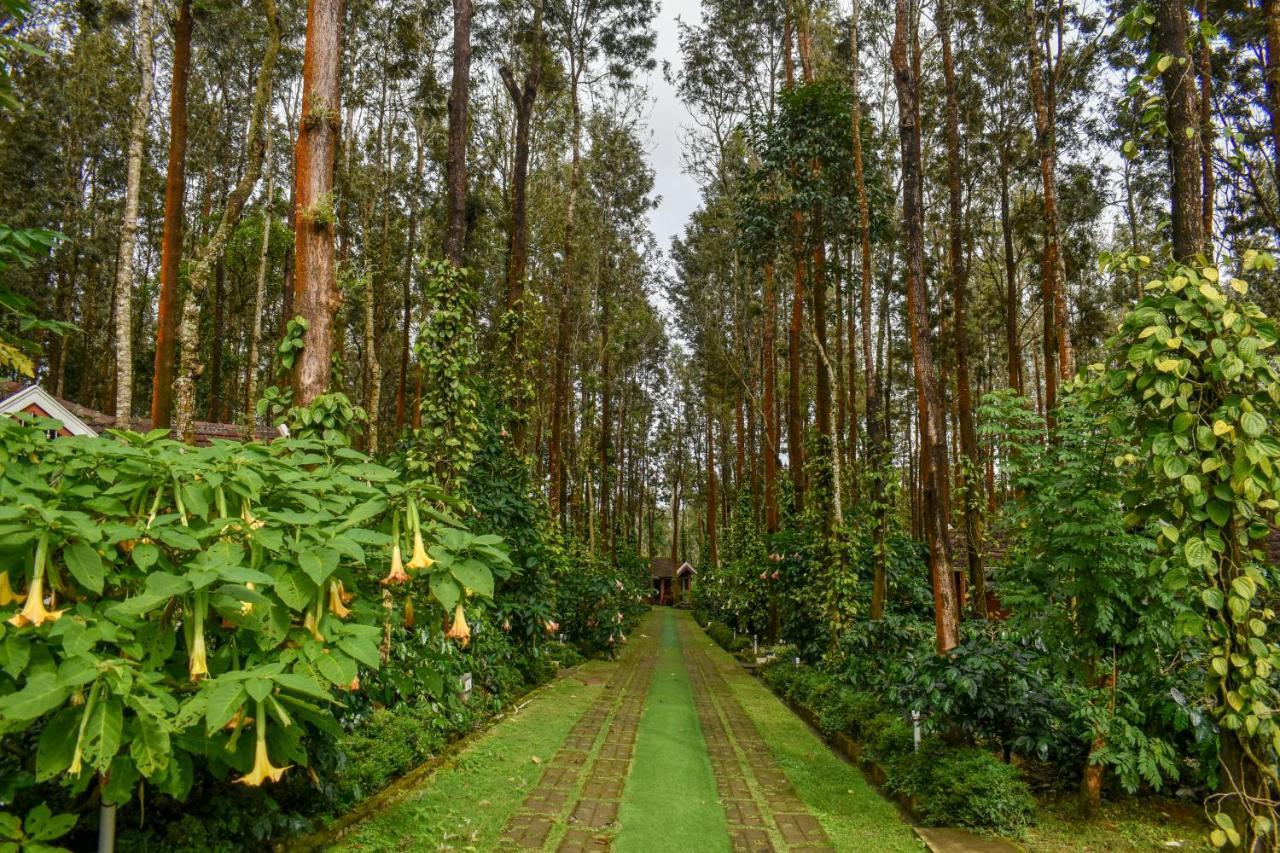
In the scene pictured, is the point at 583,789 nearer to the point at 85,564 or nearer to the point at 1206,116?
the point at 85,564

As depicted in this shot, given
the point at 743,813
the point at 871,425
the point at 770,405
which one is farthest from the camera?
the point at 770,405

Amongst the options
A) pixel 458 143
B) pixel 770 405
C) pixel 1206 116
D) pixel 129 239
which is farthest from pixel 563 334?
pixel 1206 116

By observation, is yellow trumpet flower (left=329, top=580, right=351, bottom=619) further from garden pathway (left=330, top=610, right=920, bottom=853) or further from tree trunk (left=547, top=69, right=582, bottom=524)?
tree trunk (left=547, top=69, right=582, bottom=524)

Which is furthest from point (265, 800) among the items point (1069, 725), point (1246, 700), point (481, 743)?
point (1069, 725)

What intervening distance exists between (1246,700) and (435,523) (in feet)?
11.7

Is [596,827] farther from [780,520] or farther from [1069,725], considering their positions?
[780,520]

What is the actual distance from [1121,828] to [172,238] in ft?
44.5

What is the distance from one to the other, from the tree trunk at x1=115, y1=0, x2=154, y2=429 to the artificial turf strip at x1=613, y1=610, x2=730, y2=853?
8894mm

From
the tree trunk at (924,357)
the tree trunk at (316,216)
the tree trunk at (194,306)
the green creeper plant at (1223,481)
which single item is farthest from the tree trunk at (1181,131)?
the tree trunk at (194,306)

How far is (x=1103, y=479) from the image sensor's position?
499 centimetres

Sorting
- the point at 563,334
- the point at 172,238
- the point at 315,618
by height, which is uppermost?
the point at 563,334

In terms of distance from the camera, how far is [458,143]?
9.88m

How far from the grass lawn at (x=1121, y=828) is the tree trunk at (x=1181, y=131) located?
12.7ft

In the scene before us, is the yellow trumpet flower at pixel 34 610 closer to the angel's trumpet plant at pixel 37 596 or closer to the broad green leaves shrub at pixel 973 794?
the angel's trumpet plant at pixel 37 596
